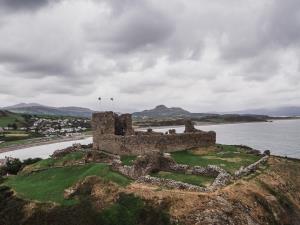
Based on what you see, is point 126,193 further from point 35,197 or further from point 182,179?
Result: point 35,197

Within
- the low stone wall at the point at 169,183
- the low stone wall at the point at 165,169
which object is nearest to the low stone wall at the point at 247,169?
the low stone wall at the point at 165,169

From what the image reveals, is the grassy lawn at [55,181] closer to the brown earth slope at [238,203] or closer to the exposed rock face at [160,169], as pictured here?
the exposed rock face at [160,169]

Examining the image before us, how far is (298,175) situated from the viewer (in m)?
42.6

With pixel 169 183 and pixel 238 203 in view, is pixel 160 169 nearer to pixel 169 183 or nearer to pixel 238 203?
pixel 169 183

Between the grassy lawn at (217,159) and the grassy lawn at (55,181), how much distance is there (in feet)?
24.7

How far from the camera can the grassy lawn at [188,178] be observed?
1265 inches

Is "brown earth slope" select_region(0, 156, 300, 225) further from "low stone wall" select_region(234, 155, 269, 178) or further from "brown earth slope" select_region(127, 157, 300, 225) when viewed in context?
"low stone wall" select_region(234, 155, 269, 178)

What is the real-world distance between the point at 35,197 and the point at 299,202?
72.5ft

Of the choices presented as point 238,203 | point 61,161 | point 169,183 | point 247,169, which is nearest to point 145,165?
point 169,183

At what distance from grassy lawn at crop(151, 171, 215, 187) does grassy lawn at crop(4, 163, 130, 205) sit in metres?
2.98

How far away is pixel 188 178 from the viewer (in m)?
33.3

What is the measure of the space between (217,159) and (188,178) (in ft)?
26.4

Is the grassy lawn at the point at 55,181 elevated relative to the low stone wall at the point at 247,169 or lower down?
lower down

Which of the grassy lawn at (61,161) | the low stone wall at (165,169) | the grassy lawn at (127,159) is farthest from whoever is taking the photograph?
the grassy lawn at (61,161)
